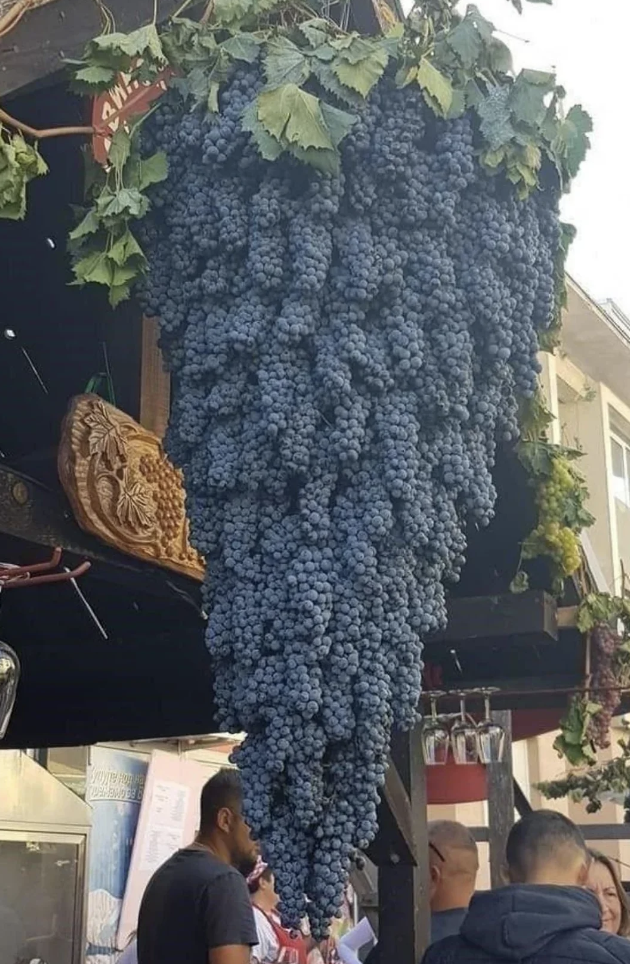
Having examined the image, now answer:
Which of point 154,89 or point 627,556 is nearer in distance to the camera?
point 154,89

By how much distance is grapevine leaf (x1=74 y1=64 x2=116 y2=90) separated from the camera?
2008 mm

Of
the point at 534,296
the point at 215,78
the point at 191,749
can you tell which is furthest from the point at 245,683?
the point at 191,749

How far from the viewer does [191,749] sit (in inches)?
403

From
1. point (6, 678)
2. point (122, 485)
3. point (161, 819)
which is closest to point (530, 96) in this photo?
point (122, 485)

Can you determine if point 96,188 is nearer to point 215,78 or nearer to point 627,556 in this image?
point 215,78

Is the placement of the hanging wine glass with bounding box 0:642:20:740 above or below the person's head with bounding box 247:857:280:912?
above

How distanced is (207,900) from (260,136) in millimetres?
2256

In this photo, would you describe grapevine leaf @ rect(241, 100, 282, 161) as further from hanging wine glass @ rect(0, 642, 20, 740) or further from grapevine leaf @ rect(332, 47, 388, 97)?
hanging wine glass @ rect(0, 642, 20, 740)

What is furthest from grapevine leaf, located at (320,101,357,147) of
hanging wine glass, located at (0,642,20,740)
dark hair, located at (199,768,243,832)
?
dark hair, located at (199,768,243,832)

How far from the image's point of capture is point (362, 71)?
6.63 feet

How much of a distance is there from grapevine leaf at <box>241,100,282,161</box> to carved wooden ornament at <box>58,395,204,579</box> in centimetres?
87

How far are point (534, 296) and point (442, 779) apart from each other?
3211mm

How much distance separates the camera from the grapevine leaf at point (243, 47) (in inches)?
80.8

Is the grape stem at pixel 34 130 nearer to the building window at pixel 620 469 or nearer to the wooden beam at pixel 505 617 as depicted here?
the wooden beam at pixel 505 617
